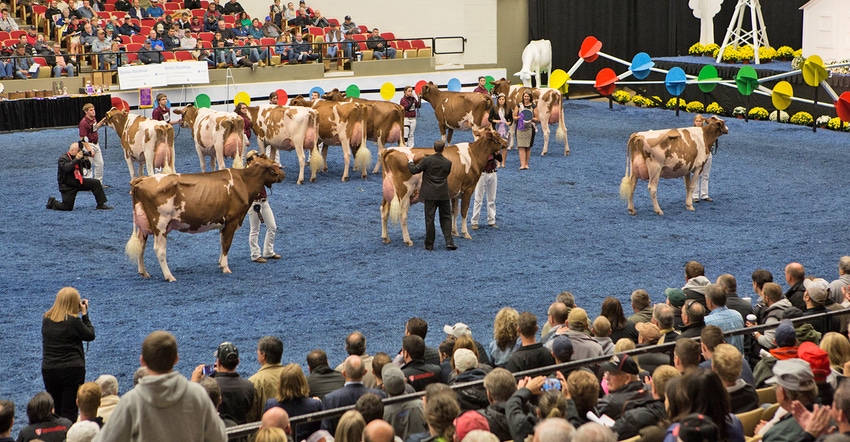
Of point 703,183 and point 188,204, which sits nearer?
point 188,204

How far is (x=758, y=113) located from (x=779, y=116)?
57 cm

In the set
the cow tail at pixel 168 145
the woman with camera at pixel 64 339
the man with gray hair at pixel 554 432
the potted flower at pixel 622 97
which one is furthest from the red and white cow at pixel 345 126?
the man with gray hair at pixel 554 432

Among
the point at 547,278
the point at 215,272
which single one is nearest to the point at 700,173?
the point at 547,278

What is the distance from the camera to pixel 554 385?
5.53 meters

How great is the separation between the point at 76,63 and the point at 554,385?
72.8ft

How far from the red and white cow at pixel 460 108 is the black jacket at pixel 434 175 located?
7363 mm

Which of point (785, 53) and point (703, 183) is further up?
point (785, 53)

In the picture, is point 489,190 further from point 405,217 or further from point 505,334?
point 505,334

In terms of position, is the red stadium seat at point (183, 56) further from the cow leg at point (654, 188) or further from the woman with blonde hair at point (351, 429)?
the woman with blonde hair at point (351, 429)

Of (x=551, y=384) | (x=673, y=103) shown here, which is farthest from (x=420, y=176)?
(x=673, y=103)

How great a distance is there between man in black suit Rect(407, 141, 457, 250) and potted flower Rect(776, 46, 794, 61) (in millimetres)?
15918

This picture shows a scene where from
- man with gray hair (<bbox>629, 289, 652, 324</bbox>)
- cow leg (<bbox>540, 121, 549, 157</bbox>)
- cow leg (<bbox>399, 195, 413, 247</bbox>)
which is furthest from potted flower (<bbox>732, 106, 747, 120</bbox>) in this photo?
man with gray hair (<bbox>629, 289, 652, 324</bbox>)

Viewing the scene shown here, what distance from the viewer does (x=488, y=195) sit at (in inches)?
564

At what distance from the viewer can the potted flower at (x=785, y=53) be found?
2550 cm
